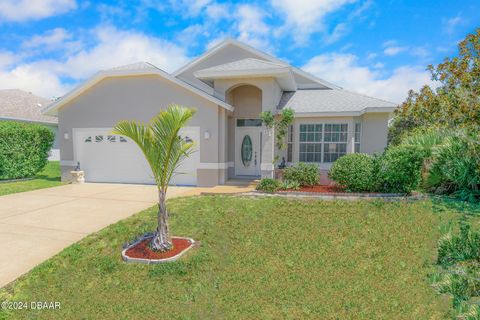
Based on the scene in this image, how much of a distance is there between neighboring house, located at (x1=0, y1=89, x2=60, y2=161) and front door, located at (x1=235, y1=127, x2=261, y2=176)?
16.8m

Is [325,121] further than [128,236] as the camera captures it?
Yes


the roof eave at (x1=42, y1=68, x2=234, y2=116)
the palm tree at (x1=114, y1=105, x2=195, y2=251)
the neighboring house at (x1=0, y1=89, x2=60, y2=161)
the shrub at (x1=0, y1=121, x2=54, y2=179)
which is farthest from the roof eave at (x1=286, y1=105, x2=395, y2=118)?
the neighboring house at (x1=0, y1=89, x2=60, y2=161)

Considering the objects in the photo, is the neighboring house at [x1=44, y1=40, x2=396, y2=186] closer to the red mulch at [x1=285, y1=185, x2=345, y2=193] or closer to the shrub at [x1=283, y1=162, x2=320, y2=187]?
the shrub at [x1=283, y1=162, x2=320, y2=187]

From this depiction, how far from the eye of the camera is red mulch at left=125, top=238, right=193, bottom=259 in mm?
5566

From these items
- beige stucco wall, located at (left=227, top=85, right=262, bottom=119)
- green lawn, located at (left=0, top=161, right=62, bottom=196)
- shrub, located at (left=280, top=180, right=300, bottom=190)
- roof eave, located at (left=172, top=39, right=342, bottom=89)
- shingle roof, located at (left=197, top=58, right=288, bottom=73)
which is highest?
roof eave, located at (left=172, top=39, right=342, bottom=89)

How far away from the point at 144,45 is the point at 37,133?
28.4 feet

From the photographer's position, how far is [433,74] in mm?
9391

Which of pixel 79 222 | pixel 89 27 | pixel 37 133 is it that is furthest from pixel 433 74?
pixel 37 133

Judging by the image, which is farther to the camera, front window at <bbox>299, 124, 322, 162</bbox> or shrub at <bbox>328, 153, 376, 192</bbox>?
front window at <bbox>299, 124, 322, 162</bbox>

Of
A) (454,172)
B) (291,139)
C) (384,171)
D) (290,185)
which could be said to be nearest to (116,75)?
(291,139)

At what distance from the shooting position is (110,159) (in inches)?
547

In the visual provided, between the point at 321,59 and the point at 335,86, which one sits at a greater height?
the point at 321,59

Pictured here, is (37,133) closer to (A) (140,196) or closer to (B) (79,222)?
(A) (140,196)

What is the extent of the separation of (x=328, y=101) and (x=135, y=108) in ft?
33.1
